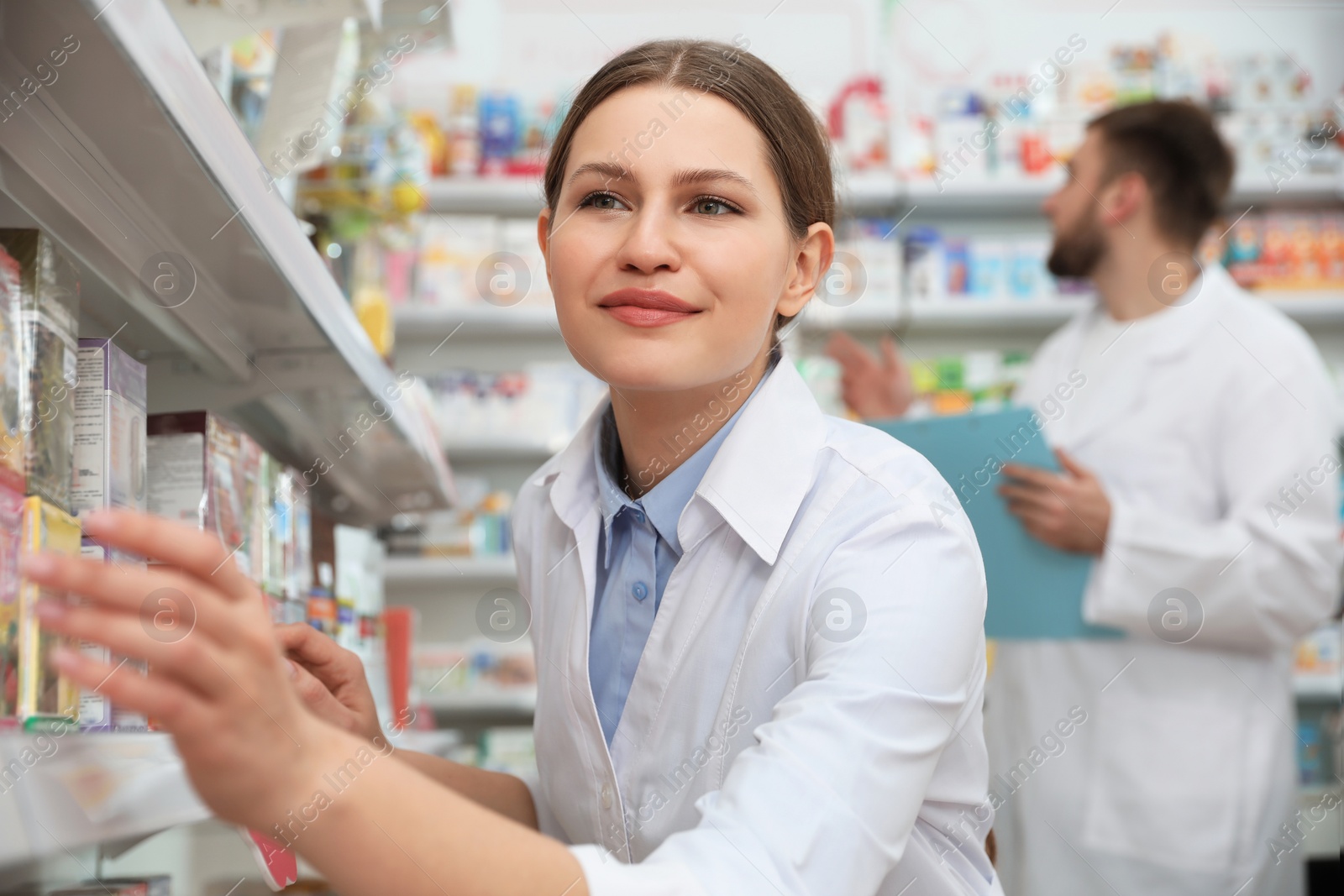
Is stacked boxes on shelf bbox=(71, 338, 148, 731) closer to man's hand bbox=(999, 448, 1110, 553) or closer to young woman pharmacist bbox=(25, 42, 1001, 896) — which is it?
young woman pharmacist bbox=(25, 42, 1001, 896)

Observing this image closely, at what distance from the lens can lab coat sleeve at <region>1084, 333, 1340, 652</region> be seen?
188 cm

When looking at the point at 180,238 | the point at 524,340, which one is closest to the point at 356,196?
the point at 180,238

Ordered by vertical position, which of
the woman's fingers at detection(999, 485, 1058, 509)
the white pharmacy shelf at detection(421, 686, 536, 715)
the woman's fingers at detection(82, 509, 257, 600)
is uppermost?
the woman's fingers at detection(82, 509, 257, 600)

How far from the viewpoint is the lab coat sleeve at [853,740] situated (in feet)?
2.32

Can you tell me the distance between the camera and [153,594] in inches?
19.0

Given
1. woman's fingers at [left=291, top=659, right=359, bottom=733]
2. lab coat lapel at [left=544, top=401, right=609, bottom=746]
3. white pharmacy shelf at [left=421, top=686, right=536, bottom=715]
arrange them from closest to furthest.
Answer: woman's fingers at [left=291, top=659, right=359, bottom=733], lab coat lapel at [left=544, top=401, right=609, bottom=746], white pharmacy shelf at [left=421, top=686, right=536, bottom=715]

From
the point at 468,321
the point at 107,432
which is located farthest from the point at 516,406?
the point at 107,432

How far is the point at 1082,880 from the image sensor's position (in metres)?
1.95

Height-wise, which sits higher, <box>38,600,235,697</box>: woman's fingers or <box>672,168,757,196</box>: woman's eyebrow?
<box>672,168,757,196</box>: woman's eyebrow

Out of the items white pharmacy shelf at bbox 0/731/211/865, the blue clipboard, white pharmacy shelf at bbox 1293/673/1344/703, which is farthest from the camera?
white pharmacy shelf at bbox 1293/673/1344/703

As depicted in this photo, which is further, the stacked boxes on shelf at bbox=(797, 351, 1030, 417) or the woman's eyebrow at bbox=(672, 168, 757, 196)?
the stacked boxes on shelf at bbox=(797, 351, 1030, 417)

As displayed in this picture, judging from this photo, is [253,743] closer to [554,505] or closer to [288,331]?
[554,505]

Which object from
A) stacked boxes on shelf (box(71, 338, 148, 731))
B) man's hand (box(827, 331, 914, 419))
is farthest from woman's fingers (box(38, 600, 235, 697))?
man's hand (box(827, 331, 914, 419))

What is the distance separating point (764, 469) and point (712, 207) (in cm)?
26
